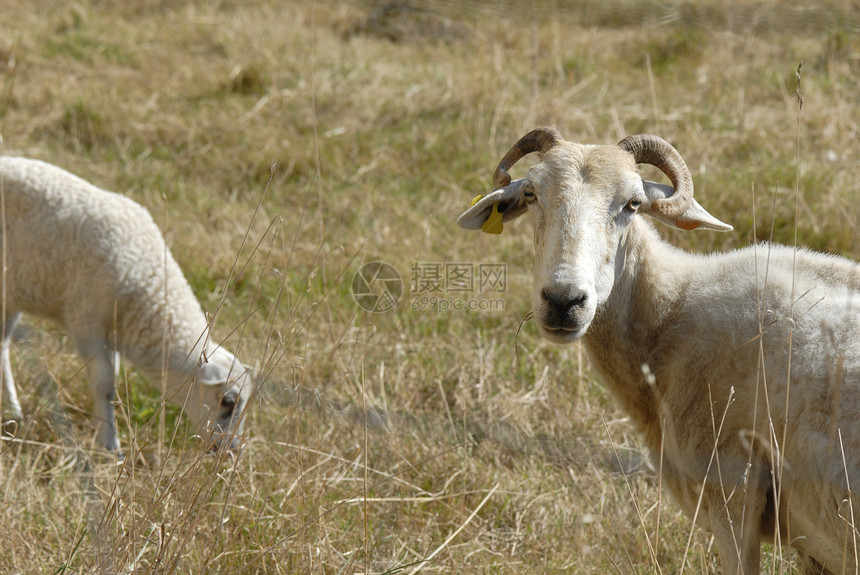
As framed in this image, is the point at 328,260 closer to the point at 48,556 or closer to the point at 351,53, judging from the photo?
the point at 48,556

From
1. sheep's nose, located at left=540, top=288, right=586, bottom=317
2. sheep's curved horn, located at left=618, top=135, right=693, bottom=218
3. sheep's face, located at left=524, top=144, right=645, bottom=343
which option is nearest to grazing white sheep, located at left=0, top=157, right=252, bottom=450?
sheep's face, located at left=524, top=144, right=645, bottom=343

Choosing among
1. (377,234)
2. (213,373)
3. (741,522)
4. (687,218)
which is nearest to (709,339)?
(687,218)

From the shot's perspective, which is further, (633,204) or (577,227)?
(633,204)

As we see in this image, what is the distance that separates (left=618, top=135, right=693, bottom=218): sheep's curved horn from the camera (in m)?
3.02

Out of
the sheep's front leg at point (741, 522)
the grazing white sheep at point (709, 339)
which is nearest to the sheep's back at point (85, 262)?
the grazing white sheep at point (709, 339)

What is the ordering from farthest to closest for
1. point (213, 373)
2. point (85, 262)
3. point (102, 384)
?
point (85, 262) → point (102, 384) → point (213, 373)

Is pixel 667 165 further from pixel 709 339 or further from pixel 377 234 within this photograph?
pixel 377 234

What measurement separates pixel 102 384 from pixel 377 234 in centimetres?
214

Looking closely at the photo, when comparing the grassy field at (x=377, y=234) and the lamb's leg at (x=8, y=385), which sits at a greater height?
the grassy field at (x=377, y=234)

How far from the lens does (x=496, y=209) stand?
336cm

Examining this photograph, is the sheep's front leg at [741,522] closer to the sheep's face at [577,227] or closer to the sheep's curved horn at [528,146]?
the sheep's face at [577,227]

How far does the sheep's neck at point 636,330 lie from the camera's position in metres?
Result: 3.09

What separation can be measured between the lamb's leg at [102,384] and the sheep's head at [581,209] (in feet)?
7.99

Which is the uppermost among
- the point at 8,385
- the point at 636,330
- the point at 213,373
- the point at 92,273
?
the point at 636,330
